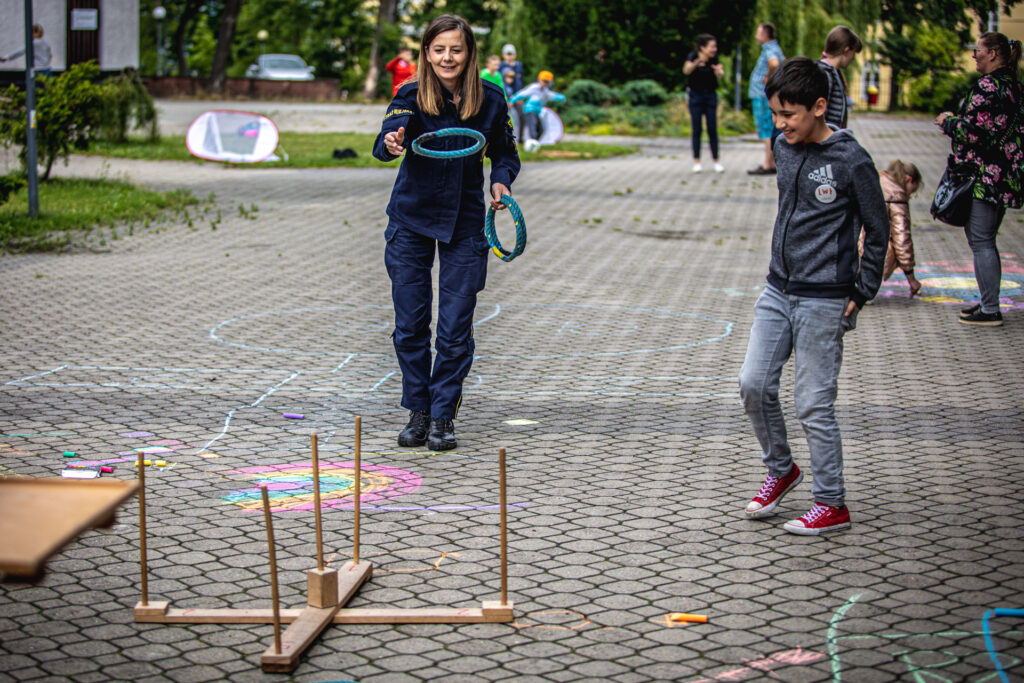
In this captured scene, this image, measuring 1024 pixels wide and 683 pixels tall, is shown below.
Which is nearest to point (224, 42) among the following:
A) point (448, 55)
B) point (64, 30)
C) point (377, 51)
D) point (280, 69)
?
point (280, 69)

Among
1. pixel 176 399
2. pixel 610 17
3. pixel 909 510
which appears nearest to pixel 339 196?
pixel 176 399

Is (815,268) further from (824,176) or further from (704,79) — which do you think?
(704,79)

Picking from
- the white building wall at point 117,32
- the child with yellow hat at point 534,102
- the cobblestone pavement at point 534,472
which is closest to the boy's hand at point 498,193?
the cobblestone pavement at point 534,472

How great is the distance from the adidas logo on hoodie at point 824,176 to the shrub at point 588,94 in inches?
1006

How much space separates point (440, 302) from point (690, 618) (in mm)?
2422

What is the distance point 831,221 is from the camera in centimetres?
441

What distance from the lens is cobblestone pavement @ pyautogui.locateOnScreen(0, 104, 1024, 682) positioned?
3539mm

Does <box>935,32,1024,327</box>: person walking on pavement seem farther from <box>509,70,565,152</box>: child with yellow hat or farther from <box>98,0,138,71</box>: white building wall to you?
<box>98,0,138,71</box>: white building wall

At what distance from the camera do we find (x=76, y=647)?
→ 3.54 meters

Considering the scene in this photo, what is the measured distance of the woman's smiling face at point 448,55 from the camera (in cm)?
537

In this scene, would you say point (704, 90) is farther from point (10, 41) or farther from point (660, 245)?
point (10, 41)

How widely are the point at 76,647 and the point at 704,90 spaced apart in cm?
1496

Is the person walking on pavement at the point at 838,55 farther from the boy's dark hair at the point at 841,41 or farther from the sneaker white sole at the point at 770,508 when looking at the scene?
the sneaker white sole at the point at 770,508

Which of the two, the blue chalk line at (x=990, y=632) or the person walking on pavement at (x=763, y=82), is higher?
the person walking on pavement at (x=763, y=82)
